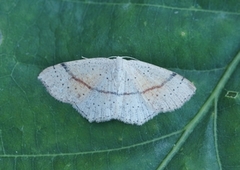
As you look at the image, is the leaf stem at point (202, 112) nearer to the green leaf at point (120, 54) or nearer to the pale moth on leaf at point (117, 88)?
the green leaf at point (120, 54)

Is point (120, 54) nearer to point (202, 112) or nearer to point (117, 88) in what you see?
point (117, 88)

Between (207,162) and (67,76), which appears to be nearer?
(207,162)

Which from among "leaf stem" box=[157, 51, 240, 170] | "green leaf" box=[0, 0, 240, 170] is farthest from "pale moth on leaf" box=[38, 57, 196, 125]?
"leaf stem" box=[157, 51, 240, 170]

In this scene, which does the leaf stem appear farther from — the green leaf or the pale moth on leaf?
the pale moth on leaf

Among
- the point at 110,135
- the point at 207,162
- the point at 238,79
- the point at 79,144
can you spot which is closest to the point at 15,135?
the point at 79,144

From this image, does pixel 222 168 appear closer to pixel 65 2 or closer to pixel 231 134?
pixel 231 134

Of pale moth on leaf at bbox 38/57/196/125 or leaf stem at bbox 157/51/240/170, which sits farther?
pale moth on leaf at bbox 38/57/196/125
